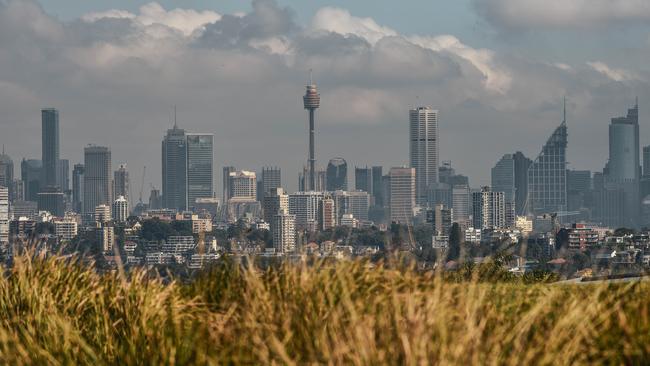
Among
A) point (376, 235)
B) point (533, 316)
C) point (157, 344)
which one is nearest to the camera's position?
point (533, 316)

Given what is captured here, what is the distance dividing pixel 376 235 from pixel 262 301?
6128 inches

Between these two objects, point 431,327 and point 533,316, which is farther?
point 533,316

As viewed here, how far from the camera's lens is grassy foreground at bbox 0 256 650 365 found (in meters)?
7.68

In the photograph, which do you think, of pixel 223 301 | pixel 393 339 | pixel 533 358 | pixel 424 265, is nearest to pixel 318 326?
pixel 393 339

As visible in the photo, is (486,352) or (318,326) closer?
(486,352)

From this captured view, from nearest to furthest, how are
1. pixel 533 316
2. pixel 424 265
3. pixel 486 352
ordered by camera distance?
pixel 486 352 < pixel 533 316 < pixel 424 265

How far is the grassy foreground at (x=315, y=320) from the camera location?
7676mm

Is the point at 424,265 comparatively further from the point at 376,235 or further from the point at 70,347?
the point at 376,235

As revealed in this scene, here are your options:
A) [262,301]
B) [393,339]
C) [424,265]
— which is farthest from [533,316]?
[424,265]

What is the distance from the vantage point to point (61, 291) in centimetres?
1130

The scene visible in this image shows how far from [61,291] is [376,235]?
154 metres

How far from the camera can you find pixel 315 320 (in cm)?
863

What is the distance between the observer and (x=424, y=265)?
1296cm

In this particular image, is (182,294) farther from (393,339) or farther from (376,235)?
(376,235)
